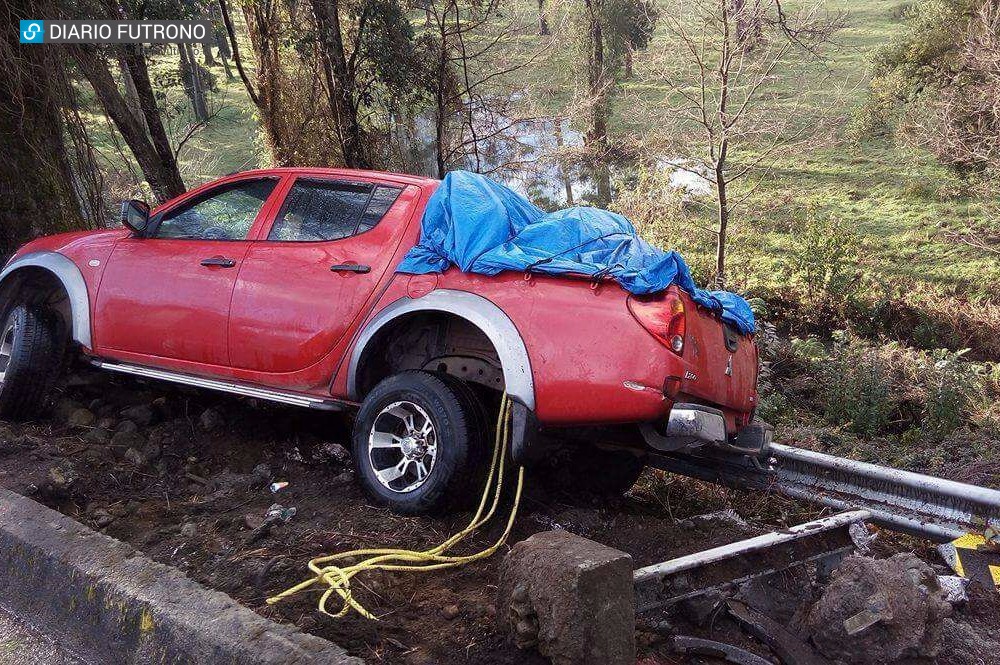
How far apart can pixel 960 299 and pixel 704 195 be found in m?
6.34

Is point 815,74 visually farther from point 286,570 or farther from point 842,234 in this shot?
point 286,570

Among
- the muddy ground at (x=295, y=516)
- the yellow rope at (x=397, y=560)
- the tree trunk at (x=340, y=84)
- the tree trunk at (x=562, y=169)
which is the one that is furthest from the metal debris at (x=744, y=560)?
the tree trunk at (x=562, y=169)

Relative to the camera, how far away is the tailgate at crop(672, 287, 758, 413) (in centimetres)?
352

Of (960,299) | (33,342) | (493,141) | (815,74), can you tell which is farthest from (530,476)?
(815,74)

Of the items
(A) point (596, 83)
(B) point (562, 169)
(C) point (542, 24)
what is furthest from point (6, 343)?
(A) point (596, 83)

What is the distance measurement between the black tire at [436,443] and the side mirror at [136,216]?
2.20 m

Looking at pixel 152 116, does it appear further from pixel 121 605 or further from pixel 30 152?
pixel 121 605

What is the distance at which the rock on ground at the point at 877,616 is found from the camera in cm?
265

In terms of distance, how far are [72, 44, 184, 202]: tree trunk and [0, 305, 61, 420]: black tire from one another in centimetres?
602

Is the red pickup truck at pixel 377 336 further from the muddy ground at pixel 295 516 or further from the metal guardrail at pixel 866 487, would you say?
the muddy ground at pixel 295 516

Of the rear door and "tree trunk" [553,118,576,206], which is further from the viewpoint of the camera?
"tree trunk" [553,118,576,206]

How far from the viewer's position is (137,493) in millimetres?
4059

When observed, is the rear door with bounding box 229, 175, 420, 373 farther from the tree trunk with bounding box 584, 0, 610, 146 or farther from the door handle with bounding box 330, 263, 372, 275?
the tree trunk with bounding box 584, 0, 610, 146

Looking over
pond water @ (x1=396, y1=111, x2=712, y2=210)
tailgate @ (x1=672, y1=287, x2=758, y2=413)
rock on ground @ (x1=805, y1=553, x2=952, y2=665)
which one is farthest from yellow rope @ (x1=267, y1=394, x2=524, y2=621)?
pond water @ (x1=396, y1=111, x2=712, y2=210)
